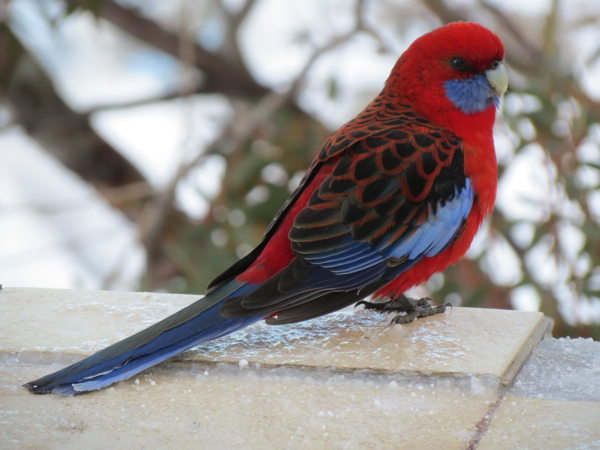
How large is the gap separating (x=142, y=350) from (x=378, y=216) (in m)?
0.56

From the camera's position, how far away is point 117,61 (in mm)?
4648

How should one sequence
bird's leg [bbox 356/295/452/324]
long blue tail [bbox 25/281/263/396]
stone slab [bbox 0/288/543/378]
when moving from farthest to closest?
bird's leg [bbox 356/295/452/324]
stone slab [bbox 0/288/543/378]
long blue tail [bbox 25/281/263/396]

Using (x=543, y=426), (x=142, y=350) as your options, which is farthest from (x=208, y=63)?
(x=543, y=426)

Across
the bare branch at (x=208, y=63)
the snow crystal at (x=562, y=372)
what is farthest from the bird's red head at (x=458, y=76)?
the bare branch at (x=208, y=63)

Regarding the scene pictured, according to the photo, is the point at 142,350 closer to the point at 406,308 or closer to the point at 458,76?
the point at 406,308

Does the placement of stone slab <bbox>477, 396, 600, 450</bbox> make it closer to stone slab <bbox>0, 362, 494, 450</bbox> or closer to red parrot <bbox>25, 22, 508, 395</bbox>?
stone slab <bbox>0, 362, 494, 450</bbox>

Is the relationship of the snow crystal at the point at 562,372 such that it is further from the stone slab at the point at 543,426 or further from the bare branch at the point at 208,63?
the bare branch at the point at 208,63

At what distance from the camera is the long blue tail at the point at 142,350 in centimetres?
138

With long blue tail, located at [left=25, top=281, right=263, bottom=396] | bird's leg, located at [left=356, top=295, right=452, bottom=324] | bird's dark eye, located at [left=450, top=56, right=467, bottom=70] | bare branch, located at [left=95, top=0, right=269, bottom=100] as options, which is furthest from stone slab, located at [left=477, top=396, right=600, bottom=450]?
bare branch, located at [left=95, top=0, right=269, bottom=100]

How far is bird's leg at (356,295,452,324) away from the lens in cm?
171

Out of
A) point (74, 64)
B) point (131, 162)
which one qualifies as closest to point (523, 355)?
point (131, 162)

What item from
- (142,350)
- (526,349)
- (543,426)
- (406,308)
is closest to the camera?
(543,426)

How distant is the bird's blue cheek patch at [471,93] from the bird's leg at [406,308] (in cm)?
47

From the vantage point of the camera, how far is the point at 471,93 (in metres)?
1.77
